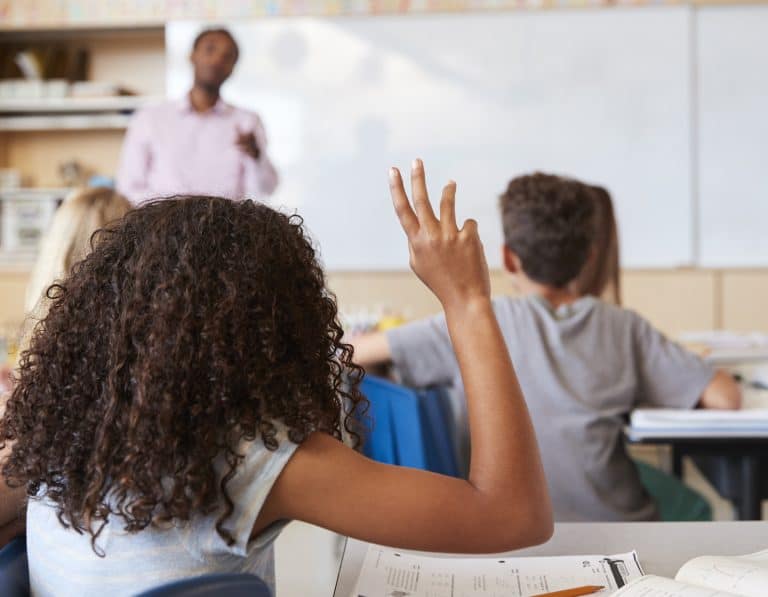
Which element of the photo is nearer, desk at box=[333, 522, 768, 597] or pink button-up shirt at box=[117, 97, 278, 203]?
desk at box=[333, 522, 768, 597]

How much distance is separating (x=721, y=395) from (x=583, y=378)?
269 mm

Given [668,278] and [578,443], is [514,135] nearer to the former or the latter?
[668,278]

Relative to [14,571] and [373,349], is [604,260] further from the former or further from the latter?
[14,571]

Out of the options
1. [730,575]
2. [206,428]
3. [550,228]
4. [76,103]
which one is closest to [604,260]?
[550,228]

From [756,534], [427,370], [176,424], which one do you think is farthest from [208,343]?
[427,370]

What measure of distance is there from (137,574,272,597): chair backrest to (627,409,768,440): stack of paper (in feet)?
3.74

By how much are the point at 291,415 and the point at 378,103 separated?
3.93m

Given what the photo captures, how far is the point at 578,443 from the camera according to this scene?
1.75 meters

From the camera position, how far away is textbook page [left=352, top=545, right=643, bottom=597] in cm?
87

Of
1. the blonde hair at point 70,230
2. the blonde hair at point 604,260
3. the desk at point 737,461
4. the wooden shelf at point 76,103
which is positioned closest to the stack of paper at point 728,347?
the blonde hair at point 604,260

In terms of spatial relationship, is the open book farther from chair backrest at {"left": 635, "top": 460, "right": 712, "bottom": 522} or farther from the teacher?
the teacher

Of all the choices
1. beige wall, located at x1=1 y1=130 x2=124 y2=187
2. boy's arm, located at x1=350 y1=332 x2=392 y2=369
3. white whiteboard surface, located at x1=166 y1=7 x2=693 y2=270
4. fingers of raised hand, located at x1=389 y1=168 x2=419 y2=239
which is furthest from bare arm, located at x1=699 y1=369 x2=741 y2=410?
beige wall, located at x1=1 y1=130 x2=124 y2=187

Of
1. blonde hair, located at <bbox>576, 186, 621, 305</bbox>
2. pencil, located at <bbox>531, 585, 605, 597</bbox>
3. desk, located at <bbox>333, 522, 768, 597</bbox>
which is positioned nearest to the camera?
pencil, located at <bbox>531, 585, 605, 597</bbox>

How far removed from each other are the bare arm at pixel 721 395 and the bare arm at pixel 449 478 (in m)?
1.04
